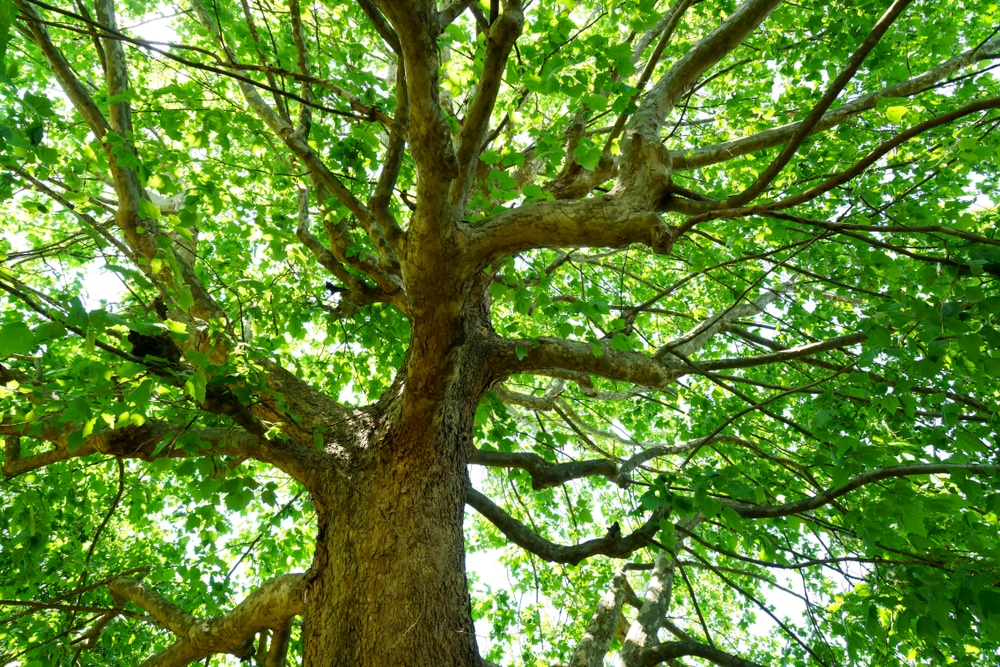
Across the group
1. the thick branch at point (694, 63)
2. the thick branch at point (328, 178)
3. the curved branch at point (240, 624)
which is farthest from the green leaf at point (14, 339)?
the thick branch at point (694, 63)

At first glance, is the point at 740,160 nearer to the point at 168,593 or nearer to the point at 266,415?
the point at 266,415

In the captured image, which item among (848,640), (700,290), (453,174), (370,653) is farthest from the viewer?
(700,290)

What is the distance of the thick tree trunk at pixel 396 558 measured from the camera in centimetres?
269

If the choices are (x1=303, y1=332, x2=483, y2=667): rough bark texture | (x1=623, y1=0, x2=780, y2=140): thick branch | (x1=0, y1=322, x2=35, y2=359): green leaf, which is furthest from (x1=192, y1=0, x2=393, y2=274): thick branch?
(x1=623, y1=0, x2=780, y2=140): thick branch

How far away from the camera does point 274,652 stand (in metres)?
3.52

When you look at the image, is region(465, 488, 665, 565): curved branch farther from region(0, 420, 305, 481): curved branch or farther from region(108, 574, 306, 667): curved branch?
region(0, 420, 305, 481): curved branch

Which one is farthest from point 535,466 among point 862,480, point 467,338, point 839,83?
point 839,83

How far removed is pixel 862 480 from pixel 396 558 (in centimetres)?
229

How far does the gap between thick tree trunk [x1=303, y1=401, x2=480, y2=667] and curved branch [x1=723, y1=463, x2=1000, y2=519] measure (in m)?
1.57

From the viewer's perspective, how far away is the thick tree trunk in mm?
2689

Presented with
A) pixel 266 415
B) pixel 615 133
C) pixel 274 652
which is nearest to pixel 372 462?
pixel 266 415

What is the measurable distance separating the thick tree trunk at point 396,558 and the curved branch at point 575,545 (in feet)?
2.11

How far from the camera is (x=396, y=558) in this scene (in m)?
2.92

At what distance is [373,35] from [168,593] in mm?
6338
